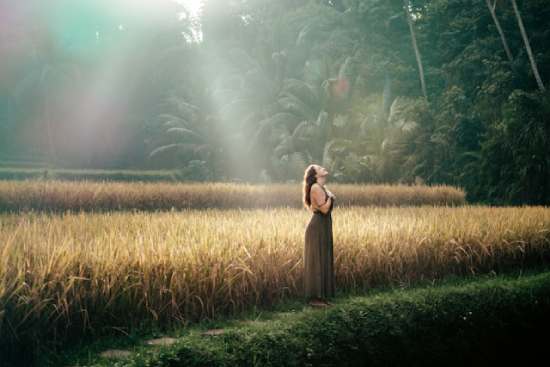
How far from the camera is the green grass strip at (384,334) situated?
14.1 ft

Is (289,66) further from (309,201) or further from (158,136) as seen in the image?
(309,201)

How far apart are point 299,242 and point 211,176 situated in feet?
66.2

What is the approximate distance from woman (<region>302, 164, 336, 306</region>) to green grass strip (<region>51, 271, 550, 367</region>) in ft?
0.76

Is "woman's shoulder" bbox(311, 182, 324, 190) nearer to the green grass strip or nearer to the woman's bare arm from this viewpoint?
the woman's bare arm

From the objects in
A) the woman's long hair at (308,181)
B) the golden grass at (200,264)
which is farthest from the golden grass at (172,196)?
the woman's long hair at (308,181)

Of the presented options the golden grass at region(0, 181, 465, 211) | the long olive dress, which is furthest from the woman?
the golden grass at region(0, 181, 465, 211)

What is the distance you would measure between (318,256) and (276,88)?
960 inches

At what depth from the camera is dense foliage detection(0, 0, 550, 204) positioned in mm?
23062

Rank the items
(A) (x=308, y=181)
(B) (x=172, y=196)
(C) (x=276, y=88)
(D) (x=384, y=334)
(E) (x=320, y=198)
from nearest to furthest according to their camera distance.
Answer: (D) (x=384, y=334) < (E) (x=320, y=198) < (A) (x=308, y=181) < (B) (x=172, y=196) < (C) (x=276, y=88)

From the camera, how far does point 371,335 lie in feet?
16.7

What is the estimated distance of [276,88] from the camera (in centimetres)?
2958

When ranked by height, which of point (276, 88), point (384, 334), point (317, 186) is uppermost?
point (276, 88)

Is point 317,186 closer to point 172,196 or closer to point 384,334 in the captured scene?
point 384,334

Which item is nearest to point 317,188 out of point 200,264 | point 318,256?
point 318,256
